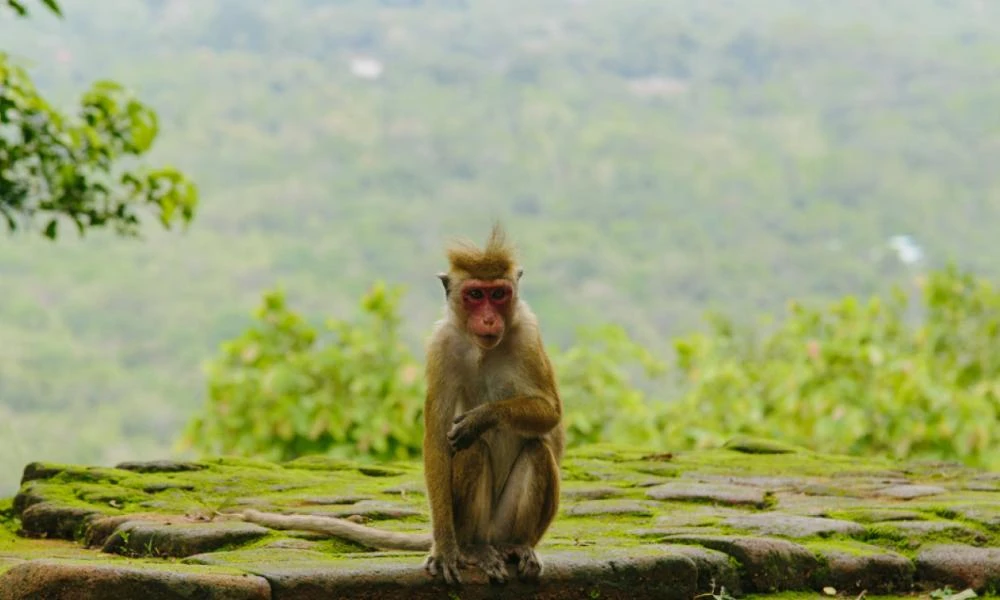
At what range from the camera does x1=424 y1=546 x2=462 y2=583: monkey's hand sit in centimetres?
480

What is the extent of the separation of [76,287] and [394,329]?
23838mm

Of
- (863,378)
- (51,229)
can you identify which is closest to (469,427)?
(51,229)

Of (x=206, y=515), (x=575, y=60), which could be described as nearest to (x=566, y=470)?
(x=206, y=515)

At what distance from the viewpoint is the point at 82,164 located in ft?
27.6

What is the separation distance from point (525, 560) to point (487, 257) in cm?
121

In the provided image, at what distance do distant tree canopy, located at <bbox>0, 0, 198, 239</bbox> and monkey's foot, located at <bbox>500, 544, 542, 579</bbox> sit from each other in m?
4.20

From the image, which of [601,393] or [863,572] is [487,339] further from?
[601,393]

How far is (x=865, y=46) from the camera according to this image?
208 feet

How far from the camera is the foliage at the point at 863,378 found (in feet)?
38.7

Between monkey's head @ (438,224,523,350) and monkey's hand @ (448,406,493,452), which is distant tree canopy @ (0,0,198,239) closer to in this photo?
monkey's head @ (438,224,523,350)

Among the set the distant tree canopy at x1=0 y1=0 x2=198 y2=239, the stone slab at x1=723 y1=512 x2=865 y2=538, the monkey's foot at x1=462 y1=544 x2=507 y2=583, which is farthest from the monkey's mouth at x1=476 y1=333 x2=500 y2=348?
the distant tree canopy at x1=0 y1=0 x2=198 y2=239

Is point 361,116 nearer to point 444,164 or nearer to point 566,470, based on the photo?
point 444,164

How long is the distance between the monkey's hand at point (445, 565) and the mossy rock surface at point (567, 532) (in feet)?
0.14

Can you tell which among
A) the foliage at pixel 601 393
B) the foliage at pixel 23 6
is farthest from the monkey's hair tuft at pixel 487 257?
the foliage at pixel 601 393
